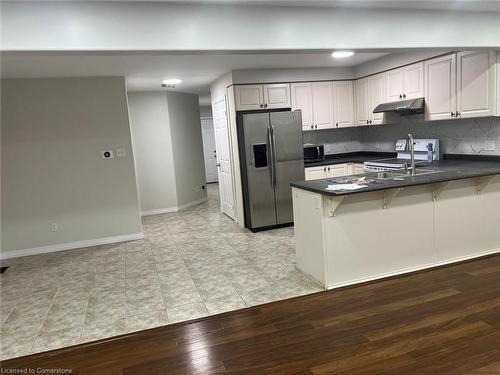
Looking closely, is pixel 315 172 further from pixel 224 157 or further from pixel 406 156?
pixel 224 157

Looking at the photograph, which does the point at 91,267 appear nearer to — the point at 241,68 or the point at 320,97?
the point at 241,68

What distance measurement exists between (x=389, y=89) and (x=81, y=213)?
4.66 m

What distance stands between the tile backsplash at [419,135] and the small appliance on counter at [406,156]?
4.8 inches

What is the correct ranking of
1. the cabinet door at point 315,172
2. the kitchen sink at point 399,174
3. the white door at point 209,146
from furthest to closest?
the white door at point 209,146
the cabinet door at point 315,172
the kitchen sink at point 399,174

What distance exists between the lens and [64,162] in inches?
203

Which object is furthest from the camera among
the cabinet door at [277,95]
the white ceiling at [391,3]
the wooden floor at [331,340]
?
the cabinet door at [277,95]

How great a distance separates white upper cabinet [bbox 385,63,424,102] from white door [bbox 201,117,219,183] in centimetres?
659

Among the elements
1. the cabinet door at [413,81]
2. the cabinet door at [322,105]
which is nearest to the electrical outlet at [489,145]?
the cabinet door at [413,81]

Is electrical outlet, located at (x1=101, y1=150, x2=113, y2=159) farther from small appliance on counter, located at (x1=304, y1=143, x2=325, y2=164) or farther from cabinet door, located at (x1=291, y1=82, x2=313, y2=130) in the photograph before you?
small appliance on counter, located at (x1=304, y1=143, x2=325, y2=164)

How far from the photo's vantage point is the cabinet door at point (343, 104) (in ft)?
19.3

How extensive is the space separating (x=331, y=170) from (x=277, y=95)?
1410 mm

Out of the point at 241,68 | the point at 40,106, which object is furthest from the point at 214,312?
the point at 40,106

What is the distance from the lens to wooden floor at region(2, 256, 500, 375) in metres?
2.25

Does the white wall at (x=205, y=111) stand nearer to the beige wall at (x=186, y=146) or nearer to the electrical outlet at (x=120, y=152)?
the beige wall at (x=186, y=146)
